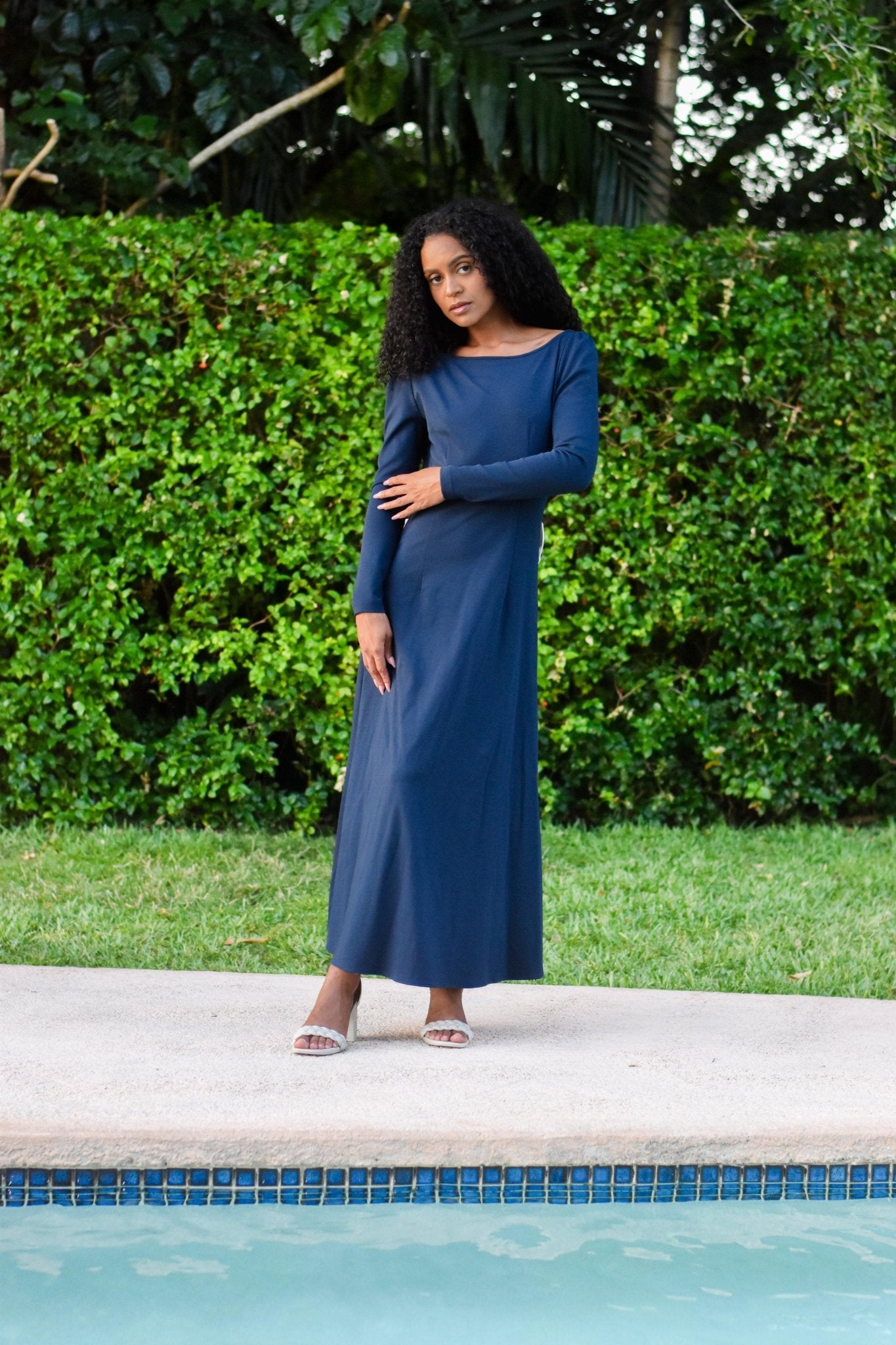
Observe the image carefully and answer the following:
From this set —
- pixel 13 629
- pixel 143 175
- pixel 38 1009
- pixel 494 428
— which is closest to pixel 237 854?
pixel 13 629

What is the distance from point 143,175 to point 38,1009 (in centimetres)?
402

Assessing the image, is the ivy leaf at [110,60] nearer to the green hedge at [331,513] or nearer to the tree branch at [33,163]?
the tree branch at [33,163]

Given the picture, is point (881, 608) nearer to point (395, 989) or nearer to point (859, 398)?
point (859, 398)

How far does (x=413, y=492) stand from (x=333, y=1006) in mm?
1120

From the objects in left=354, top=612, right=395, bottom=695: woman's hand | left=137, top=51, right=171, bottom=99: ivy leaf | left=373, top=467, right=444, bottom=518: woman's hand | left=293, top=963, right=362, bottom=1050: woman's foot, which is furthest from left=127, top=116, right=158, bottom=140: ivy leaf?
left=293, top=963, right=362, bottom=1050: woman's foot

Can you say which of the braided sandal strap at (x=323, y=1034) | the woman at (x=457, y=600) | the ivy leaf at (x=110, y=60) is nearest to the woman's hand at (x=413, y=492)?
the woman at (x=457, y=600)

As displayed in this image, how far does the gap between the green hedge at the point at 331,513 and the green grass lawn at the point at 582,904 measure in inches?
13.6

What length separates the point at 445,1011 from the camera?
9.80 ft

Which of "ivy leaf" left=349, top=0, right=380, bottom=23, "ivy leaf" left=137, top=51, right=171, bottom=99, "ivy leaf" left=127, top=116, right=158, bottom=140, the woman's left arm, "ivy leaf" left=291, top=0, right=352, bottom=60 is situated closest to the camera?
the woman's left arm

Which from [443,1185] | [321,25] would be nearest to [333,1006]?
[443,1185]

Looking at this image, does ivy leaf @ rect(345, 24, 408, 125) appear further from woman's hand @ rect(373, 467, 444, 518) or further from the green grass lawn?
woman's hand @ rect(373, 467, 444, 518)

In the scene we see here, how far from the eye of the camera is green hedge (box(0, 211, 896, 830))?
5.20 metres

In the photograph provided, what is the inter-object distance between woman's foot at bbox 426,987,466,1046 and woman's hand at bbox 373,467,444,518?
1058 mm

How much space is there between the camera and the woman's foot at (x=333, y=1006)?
2896 millimetres
